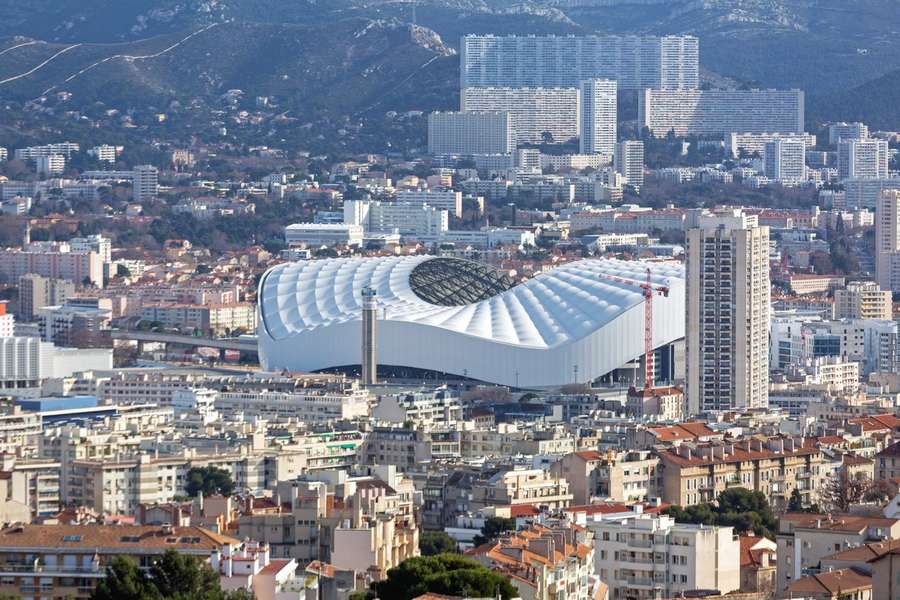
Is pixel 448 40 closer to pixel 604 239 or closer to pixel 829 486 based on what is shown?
pixel 604 239

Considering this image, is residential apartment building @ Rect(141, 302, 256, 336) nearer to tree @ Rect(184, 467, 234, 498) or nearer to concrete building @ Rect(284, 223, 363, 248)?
concrete building @ Rect(284, 223, 363, 248)

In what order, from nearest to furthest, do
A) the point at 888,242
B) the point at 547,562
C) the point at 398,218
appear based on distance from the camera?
the point at 547,562 → the point at 888,242 → the point at 398,218

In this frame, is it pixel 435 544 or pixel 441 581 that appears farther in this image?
pixel 435 544

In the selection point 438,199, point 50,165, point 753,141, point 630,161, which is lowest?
point 438,199

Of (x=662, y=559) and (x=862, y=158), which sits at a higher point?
(x=862, y=158)

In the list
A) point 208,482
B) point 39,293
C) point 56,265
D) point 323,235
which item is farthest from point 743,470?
point 323,235

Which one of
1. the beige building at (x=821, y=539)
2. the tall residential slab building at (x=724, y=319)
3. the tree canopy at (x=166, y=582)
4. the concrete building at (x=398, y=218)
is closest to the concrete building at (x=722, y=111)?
the concrete building at (x=398, y=218)

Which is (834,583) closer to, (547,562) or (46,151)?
(547,562)
